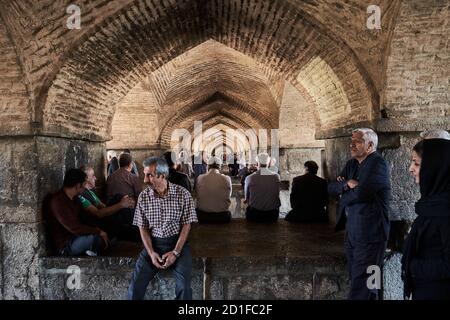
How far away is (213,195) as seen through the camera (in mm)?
6004

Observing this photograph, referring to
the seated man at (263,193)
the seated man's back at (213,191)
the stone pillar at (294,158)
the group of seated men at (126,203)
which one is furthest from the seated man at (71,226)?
the stone pillar at (294,158)

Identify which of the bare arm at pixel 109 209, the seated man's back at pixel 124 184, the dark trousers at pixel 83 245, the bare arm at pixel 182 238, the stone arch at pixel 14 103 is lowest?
the dark trousers at pixel 83 245

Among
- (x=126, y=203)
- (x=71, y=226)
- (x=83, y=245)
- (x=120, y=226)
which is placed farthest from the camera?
(x=120, y=226)

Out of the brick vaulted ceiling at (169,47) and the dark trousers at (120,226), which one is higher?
the brick vaulted ceiling at (169,47)

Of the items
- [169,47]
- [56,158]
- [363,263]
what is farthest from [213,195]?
[363,263]

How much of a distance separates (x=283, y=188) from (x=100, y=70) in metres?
5.97

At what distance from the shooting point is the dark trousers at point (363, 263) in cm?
316

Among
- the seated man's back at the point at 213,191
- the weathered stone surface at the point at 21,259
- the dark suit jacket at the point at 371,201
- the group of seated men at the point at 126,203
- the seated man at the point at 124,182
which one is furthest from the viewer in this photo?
the seated man's back at the point at 213,191

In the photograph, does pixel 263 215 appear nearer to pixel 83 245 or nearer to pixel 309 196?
pixel 309 196

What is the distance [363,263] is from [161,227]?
1659mm

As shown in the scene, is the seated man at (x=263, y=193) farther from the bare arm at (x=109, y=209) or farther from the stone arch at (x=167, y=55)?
the bare arm at (x=109, y=209)

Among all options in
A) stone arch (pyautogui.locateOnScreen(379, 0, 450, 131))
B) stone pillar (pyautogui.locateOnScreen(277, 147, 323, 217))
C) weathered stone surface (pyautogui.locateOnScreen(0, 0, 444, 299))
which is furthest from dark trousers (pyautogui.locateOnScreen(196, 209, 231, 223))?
stone pillar (pyautogui.locateOnScreen(277, 147, 323, 217))
